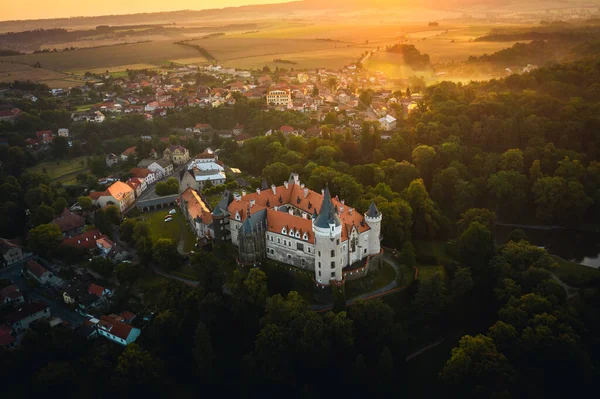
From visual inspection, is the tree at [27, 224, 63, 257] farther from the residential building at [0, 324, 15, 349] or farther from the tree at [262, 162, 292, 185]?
the tree at [262, 162, 292, 185]

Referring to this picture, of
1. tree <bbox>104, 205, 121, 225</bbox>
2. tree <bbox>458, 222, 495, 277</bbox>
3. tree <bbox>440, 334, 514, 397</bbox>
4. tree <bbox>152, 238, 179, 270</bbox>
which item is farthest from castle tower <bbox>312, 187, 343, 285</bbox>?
tree <bbox>104, 205, 121, 225</bbox>

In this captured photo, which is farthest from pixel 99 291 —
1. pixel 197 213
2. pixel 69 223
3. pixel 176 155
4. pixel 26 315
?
pixel 176 155

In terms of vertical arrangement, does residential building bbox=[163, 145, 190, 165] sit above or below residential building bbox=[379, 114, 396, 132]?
below

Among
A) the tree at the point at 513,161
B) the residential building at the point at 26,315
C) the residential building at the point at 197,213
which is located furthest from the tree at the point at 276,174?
the residential building at the point at 26,315

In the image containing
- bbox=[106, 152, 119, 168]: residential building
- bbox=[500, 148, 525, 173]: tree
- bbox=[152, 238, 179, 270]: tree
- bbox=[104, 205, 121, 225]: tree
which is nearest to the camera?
bbox=[152, 238, 179, 270]: tree

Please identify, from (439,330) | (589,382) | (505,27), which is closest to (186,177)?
(439,330)

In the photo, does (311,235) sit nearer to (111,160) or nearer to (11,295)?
(11,295)

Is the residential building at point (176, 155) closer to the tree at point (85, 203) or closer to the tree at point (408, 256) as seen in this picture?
the tree at point (85, 203)
